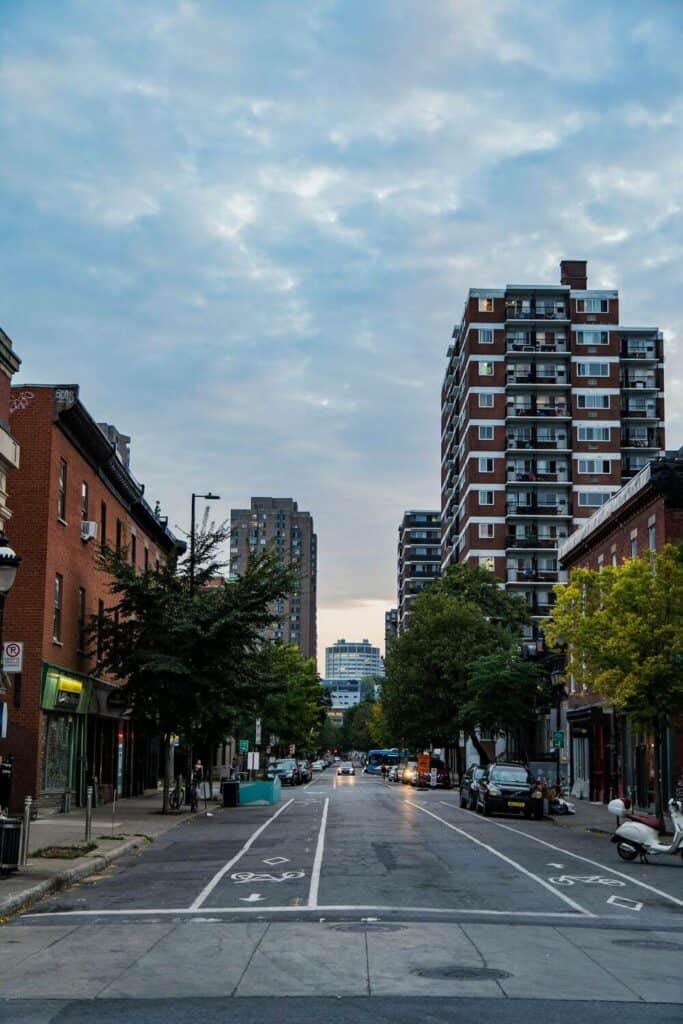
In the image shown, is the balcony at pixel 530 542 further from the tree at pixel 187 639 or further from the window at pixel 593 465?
the tree at pixel 187 639

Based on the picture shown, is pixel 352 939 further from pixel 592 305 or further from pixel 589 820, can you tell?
pixel 592 305

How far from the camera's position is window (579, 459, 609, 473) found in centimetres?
9750

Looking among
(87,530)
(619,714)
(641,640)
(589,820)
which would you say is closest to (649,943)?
(641,640)

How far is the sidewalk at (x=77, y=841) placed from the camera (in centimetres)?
1753

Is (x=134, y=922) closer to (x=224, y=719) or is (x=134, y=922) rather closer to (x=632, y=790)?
(x=224, y=719)

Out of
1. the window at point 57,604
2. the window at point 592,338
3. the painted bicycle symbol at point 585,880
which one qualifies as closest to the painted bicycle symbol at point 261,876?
the painted bicycle symbol at point 585,880

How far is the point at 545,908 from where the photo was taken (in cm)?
1659

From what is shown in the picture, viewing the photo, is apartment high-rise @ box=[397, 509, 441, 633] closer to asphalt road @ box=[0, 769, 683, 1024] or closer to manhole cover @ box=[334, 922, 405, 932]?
asphalt road @ box=[0, 769, 683, 1024]

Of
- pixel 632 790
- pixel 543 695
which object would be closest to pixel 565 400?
pixel 543 695

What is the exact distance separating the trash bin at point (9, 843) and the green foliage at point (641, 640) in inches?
697

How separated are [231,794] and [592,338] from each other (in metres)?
62.8

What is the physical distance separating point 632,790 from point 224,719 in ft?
49.2

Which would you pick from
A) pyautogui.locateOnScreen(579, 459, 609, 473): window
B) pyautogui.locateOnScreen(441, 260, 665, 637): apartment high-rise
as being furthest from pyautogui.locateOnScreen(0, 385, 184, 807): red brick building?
pyautogui.locateOnScreen(579, 459, 609, 473): window

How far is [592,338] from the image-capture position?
98500 mm
